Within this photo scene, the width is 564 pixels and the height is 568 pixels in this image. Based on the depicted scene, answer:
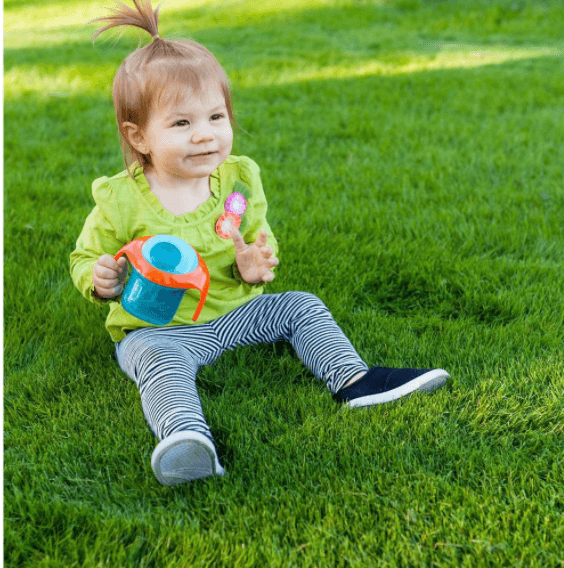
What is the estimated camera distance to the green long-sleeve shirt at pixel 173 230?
7.31ft

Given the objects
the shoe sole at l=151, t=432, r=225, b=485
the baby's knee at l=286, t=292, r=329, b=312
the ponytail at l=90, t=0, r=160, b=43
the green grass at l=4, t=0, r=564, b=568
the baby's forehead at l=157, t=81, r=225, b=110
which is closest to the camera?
the green grass at l=4, t=0, r=564, b=568

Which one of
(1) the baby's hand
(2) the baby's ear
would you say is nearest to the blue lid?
(1) the baby's hand

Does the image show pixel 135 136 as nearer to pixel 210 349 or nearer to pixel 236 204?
pixel 236 204

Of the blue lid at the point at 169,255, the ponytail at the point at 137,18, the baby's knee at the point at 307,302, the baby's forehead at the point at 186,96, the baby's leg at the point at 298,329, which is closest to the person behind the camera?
the blue lid at the point at 169,255

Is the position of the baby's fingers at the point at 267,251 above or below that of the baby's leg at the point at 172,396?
above

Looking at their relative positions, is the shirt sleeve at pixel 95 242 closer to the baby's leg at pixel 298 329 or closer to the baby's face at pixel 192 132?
the baby's face at pixel 192 132

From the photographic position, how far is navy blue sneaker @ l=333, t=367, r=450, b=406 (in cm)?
207

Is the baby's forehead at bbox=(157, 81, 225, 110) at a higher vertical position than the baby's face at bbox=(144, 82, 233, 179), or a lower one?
higher

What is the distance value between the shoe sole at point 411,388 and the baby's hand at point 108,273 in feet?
2.60

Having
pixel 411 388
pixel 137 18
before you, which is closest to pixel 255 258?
pixel 411 388

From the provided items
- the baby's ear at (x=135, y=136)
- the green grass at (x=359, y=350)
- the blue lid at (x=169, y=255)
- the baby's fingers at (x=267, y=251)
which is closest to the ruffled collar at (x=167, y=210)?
the baby's ear at (x=135, y=136)

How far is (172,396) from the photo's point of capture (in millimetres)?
1954

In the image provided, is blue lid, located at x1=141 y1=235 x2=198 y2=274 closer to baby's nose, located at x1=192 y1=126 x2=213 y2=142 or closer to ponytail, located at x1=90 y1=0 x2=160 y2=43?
baby's nose, located at x1=192 y1=126 x2=213 y2=142

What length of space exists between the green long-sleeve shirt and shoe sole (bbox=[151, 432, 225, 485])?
2.01ft
